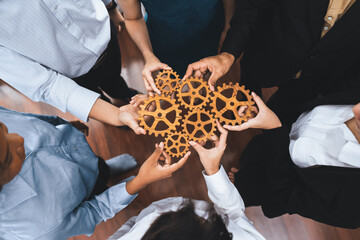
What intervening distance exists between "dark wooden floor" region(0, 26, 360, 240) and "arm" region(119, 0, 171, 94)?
42.4 inches

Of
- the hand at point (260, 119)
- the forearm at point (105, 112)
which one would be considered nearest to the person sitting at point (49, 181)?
the forearm at point (105, 112)

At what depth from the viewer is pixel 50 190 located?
1.09m

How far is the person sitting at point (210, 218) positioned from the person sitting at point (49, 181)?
18 cm

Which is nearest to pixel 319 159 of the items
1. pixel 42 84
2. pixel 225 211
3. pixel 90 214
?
pixel 225 211

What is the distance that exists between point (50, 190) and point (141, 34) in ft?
3.82

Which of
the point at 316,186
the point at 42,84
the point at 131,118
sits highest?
the point at 42,84

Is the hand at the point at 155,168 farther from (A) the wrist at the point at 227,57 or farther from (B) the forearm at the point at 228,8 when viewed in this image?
(B) the forearm at the point at 228,8

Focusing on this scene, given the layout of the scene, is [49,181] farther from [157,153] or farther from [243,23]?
[243,23]

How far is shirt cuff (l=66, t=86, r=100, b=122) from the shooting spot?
1241 millimetres

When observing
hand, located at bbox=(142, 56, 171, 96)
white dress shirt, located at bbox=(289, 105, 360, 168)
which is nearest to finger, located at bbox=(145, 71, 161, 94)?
hand, located at bbox=(142, 56, 171, 96)

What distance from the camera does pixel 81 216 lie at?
1.23 meters

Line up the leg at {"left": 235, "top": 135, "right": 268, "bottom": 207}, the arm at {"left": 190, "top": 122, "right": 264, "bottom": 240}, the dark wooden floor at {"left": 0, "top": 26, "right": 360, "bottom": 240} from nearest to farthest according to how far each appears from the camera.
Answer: the arm at {"left": 190, "top": 122, "right": 264, "bottom": 240}
the leg at {"left": 235, "top": 135, "right": 268, "bottom": 207}
the dark wooden floor at {"left": 0, "top": 26, "right": 360, "bottom": 240}

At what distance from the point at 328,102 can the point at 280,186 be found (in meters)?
0.58

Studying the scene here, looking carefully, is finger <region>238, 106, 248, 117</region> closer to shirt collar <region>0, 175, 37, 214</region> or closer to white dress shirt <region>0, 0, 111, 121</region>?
white dress shirt <region>0, 0, 111, 121</region>
